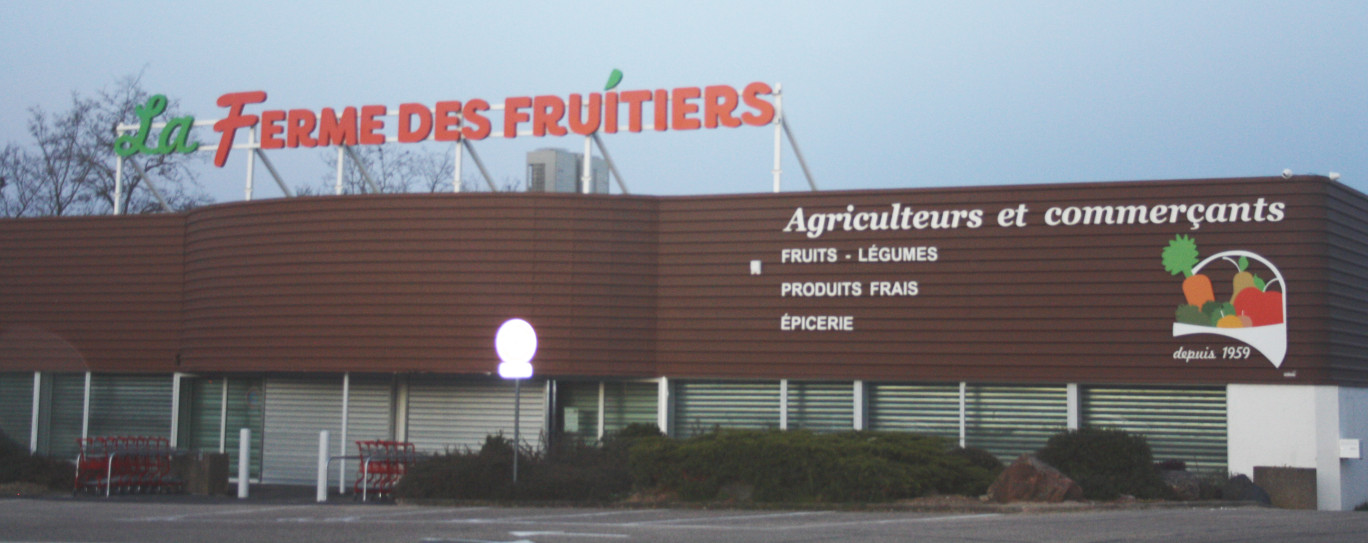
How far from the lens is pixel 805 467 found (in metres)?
17.9

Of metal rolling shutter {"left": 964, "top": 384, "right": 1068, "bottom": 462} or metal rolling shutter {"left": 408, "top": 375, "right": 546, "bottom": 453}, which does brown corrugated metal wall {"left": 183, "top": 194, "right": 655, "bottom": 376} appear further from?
metal rolling shutter {"left": 964, "top": 384, "right": 1068, "bottom": 462}

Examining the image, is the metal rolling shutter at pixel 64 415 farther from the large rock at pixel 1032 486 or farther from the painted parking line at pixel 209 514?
the large rock at pixel 1032 486

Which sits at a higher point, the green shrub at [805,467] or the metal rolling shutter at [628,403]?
the metal rolling shutter at [628,403]

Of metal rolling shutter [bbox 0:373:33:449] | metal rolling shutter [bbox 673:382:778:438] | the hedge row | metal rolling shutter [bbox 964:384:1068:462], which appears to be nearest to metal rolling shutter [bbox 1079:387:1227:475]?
metal rolling shutter [bbox 964:384:1068:462]

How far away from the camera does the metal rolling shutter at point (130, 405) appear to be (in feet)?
86.3

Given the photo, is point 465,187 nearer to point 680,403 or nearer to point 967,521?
point 680,403

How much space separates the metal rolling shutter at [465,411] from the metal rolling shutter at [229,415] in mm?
3084

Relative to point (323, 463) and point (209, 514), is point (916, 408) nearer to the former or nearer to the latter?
point (323, 463)

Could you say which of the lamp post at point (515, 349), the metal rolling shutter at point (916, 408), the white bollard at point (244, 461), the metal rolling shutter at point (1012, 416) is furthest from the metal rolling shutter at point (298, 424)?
the metal rolling shutter at point (1012, 416)

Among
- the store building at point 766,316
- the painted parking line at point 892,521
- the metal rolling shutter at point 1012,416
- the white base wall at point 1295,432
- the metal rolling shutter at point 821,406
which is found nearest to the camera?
the painted parking line at point 892,521

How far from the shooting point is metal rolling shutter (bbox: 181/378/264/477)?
25.7 m

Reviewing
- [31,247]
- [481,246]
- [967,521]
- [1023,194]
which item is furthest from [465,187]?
[967,521]

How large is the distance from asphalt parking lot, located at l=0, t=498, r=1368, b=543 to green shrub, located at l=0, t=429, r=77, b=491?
221 inches

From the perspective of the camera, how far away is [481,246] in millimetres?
23141
